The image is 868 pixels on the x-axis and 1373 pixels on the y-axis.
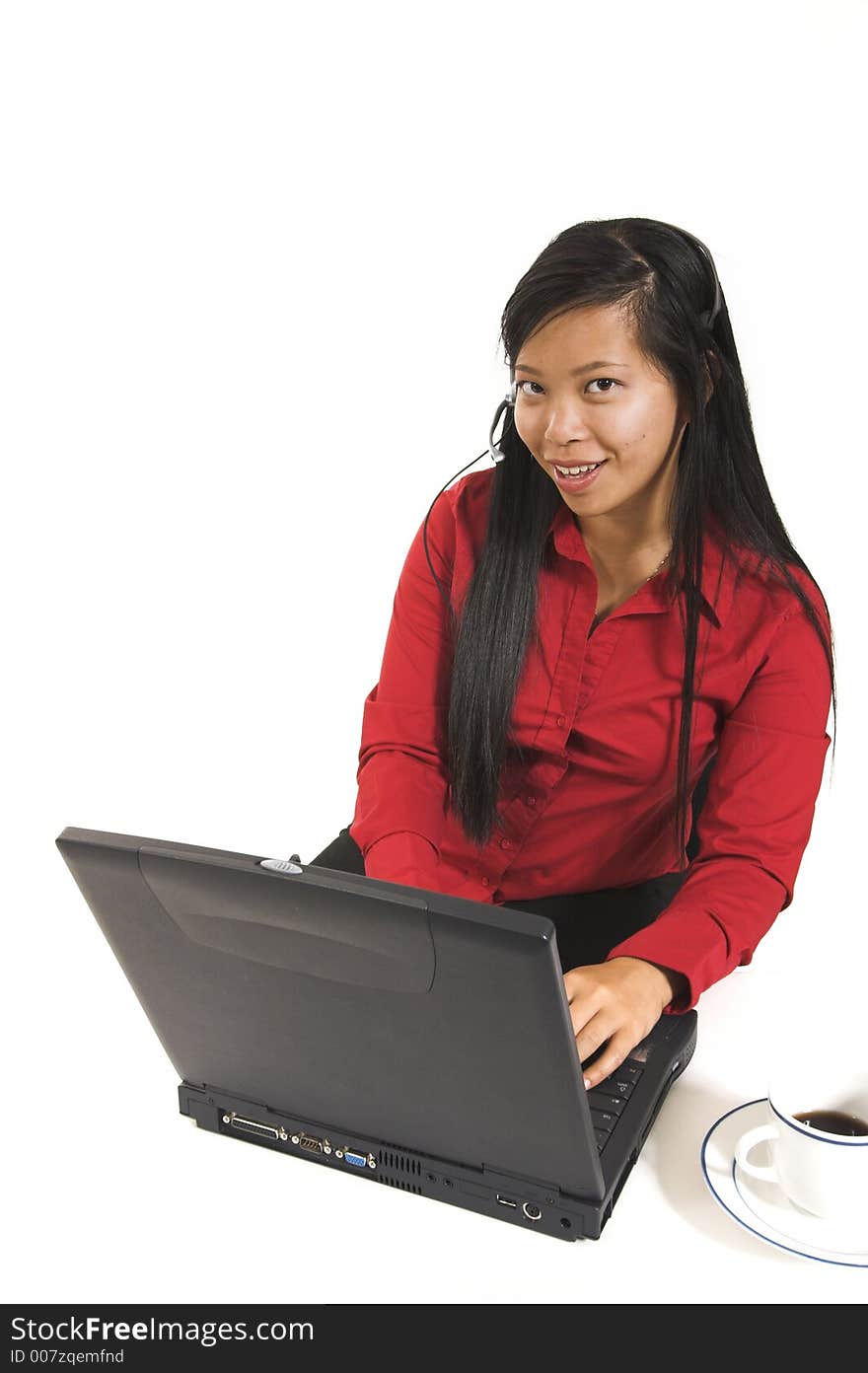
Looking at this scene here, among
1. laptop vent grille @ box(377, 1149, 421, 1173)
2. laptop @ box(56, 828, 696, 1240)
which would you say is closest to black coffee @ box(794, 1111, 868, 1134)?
laptop @ box(56, 828, 696, 1240)

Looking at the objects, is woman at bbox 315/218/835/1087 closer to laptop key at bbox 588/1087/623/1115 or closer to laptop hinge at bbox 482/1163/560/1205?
laptop key at bbox 588/1087/623/1115

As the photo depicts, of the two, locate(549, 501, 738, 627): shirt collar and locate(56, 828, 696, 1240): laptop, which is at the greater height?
locate(549, 501, 738, 627): shirt collar

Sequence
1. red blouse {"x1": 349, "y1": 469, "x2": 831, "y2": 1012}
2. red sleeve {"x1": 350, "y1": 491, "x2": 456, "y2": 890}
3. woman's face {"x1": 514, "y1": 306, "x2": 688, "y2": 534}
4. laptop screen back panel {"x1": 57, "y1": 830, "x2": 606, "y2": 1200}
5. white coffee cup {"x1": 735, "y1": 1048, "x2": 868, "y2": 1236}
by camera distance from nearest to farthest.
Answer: laptop screen back panel {"x1": 57, "y1": 830, "x2": 606, "y2": 1200}, white coffee cup {"x1": 735, "y1": 1048, "x2": 868, "y2": 1236}, woman's face {"x1": 514, "y1": 306, "x2": 688, "y2": 534}, red blouse {"x1": 349, "y1": 469, "x2": 831, "y2": 1012}, red sleeve {"x1": 350, "y1": 491, "x2": 456, "y2": 890}

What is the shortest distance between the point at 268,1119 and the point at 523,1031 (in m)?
0.32

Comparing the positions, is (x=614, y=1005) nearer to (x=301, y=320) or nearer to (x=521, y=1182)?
(x=521, y=1182)

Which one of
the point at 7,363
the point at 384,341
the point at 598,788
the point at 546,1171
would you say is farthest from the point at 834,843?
the point at 7,363

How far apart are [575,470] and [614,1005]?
51cm

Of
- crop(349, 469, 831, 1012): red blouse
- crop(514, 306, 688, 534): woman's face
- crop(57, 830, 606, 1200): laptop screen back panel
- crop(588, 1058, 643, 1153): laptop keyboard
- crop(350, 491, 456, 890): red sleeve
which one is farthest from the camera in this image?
crop(350, 491, 456, 890): red sleeve

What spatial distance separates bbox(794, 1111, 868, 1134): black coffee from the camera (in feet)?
3.53

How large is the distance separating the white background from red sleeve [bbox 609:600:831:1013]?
0.28 metres

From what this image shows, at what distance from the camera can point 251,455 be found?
2895 millimetres

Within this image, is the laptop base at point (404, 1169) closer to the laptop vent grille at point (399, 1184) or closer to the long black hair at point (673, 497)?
the laptop vent grille at point (399, 1184)

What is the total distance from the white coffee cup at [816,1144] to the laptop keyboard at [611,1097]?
0.34 ft

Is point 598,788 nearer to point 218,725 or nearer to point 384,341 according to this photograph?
point 218,725
